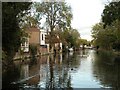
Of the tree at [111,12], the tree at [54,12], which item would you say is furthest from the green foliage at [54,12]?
the tree at [111,12]

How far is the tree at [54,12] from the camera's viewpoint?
76188 mm

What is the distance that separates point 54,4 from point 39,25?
707 cm

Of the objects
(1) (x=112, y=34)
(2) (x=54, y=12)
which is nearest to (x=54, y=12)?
(2) (x=54, y=12)

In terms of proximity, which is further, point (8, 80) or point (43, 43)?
point (43, 43)

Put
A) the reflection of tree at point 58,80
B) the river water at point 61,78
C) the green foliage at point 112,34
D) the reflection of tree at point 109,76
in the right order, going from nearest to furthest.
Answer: the reflection of tree at point 58,80 < the river water at point 61,78 < the reflection of tree at point 109,76 < the green foliage at point 112,34

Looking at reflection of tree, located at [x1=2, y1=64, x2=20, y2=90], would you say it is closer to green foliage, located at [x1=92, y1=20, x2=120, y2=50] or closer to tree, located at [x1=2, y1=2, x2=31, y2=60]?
tree, located at [x1=2, y1=2, x2=31, y2=60]

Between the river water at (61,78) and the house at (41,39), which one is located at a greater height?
the house at (41,39)

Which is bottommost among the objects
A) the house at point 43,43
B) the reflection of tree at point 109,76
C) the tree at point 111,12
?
the reflection of tree at point 109,76

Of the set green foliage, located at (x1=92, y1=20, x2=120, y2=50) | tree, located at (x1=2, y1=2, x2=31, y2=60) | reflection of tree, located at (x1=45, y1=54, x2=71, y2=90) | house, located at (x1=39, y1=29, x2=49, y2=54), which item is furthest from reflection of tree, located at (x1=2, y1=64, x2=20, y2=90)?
house, located at (x1=39, y1=29, x2=49, y2=54)

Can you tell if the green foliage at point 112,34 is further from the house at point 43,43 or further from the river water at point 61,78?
the river water at point 61,78

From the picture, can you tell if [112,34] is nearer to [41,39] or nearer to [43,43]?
[43,43]

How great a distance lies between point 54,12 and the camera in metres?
76.8

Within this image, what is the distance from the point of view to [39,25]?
262 ft

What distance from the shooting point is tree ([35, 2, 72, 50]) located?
7619 centimetres
